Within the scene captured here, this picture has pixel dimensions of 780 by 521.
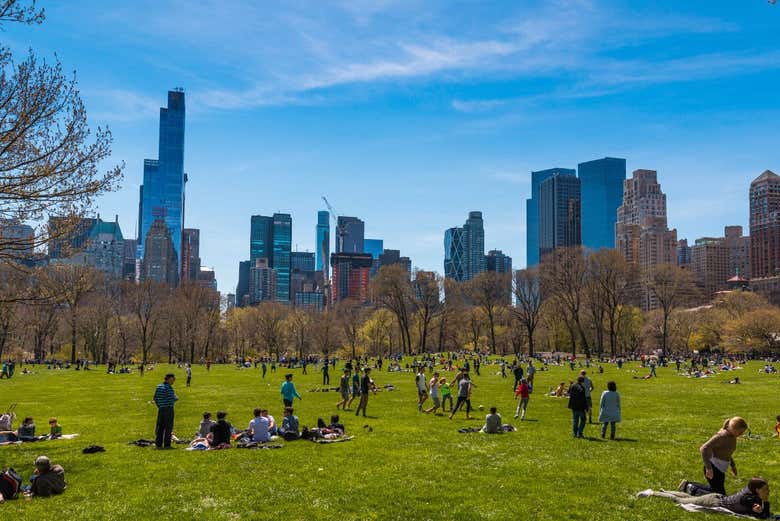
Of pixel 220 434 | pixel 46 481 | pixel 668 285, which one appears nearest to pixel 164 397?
pixel 220 434

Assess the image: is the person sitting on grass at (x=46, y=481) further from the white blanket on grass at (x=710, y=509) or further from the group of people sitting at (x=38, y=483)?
the white blanket on grass at (x=710, y=509)

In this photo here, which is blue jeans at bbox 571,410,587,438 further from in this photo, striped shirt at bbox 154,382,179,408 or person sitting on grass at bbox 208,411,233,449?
striped shirt at bbox 154,382,179,408

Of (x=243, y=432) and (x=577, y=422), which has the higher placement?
(x=577, y=422)

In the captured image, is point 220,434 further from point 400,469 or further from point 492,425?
point 492,425

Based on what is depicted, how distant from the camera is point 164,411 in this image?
1806 centimetres

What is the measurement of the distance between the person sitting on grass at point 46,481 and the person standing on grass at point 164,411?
4637mm

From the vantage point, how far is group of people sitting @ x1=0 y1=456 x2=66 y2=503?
503 inches

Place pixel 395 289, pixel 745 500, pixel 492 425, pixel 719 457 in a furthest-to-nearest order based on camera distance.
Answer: pixel 395 289 → pixel 492 425 → pixel 719 457 → pixel 745 500

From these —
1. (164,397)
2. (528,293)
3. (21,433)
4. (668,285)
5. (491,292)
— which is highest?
(668,285)

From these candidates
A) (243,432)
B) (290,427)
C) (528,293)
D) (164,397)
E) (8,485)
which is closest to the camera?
(8,485)

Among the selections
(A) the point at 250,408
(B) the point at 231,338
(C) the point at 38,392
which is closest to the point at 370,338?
(B) the point at 231,338

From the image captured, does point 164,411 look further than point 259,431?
No

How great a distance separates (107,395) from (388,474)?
2988cm

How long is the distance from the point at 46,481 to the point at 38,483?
15 centimetres
